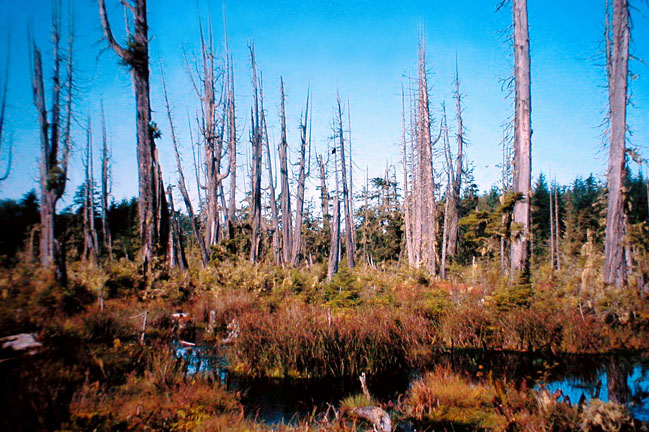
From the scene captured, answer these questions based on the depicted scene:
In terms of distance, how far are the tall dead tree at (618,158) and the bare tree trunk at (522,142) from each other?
2920mm

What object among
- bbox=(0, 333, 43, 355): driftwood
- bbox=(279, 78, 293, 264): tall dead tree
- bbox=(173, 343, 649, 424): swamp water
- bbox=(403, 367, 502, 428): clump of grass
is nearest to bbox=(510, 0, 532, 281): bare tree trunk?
bbox=(173, 343, 649, 424): swamp water

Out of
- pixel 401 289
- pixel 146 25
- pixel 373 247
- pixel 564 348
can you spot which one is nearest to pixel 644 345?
pixel 564 348

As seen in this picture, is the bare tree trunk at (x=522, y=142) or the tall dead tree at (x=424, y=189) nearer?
the bare tree trunk at (x=522, y=142)

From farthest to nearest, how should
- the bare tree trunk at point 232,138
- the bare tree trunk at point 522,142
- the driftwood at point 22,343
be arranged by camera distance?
the bare tree trunk at point 232,138, the bare tree trunk at point 522,142, the driftwood at point 22,343

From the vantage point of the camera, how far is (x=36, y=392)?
11.0 feet

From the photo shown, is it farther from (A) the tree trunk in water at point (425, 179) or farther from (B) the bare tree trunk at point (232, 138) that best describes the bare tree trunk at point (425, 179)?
(B) the bare tree trunk at point (232, 138)

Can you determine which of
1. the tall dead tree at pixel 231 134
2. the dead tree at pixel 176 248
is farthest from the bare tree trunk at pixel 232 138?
the dead tree at pixel 176 248

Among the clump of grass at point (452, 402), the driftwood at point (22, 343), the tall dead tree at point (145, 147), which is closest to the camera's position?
the driftwood at point (22, 343)

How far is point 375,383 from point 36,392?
473 centimetres

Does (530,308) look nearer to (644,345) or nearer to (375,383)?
(644,345)

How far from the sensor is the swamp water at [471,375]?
4.96 meters

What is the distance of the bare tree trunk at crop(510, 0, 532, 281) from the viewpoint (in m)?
7.73

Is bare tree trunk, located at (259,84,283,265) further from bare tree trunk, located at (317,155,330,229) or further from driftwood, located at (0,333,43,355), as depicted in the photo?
driftwood, located at (0,333,43,355)

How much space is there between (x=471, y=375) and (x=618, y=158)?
318 inches
